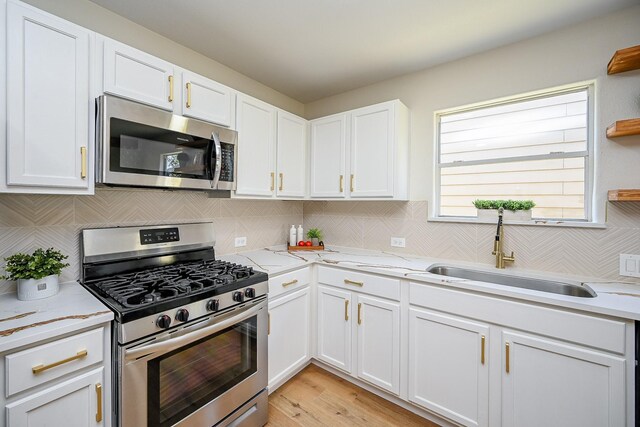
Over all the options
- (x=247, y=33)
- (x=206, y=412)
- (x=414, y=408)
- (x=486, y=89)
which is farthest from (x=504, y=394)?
(x=247, y=33)

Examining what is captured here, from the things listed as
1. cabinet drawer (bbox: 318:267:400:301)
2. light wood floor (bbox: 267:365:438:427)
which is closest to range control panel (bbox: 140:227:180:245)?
cabinet drawer (bbox: 318:267:400:301)

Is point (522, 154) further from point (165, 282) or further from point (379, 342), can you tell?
point (165, 282)

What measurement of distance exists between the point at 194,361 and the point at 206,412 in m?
0.29

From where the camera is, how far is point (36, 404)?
1015mm

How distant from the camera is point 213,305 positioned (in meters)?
1.44

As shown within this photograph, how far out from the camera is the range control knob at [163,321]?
1237 millimetres

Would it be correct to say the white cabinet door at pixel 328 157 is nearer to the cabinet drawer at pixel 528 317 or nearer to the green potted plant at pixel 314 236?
the green potted plant at pixel 314 236

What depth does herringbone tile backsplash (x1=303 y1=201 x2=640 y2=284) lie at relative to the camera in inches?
67.1

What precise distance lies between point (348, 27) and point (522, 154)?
157 cm

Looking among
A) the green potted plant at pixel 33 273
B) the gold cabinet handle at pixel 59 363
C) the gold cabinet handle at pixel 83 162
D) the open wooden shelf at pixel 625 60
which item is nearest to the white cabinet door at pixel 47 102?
the gold cabinet handle at pixel 83 162

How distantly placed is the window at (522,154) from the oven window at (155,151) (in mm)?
1943

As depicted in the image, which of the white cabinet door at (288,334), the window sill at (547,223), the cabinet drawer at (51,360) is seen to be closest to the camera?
the cabinet drawer at (51,360)

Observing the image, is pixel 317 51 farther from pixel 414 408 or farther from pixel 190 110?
pixel 414 408

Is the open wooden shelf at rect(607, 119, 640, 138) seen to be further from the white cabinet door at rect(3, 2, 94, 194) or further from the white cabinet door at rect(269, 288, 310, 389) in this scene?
the white cabinet door at rect(3, 2, 94, 194)
